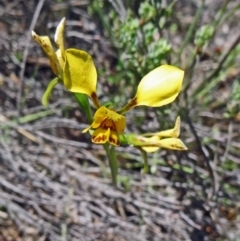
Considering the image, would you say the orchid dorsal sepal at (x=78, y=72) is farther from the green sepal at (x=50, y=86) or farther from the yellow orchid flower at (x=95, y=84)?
the green sepal at (x=50, y=86)

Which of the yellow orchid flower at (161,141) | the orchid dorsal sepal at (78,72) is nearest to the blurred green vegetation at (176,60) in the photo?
the yellow orchid flower at (161,141)

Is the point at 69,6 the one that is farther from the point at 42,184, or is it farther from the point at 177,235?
the point at 177,235

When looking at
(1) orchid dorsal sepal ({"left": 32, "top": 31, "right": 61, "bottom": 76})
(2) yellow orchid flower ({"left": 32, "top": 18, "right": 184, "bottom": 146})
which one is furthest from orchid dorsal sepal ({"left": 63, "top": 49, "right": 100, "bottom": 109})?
(1) orchid dorsal sepal ({"left": 32, "top": 31, "right": 61, "bottom": 76})

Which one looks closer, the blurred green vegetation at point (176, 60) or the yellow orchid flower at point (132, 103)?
the yellow orchid flower at point (132, 103)

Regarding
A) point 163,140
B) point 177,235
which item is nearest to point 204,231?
point 177,235

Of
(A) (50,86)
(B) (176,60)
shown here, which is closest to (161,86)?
(A) (50,86)

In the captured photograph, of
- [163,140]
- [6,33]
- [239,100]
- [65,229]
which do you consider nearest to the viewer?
[163,140]

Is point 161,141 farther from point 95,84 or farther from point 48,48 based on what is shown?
point 48,48
